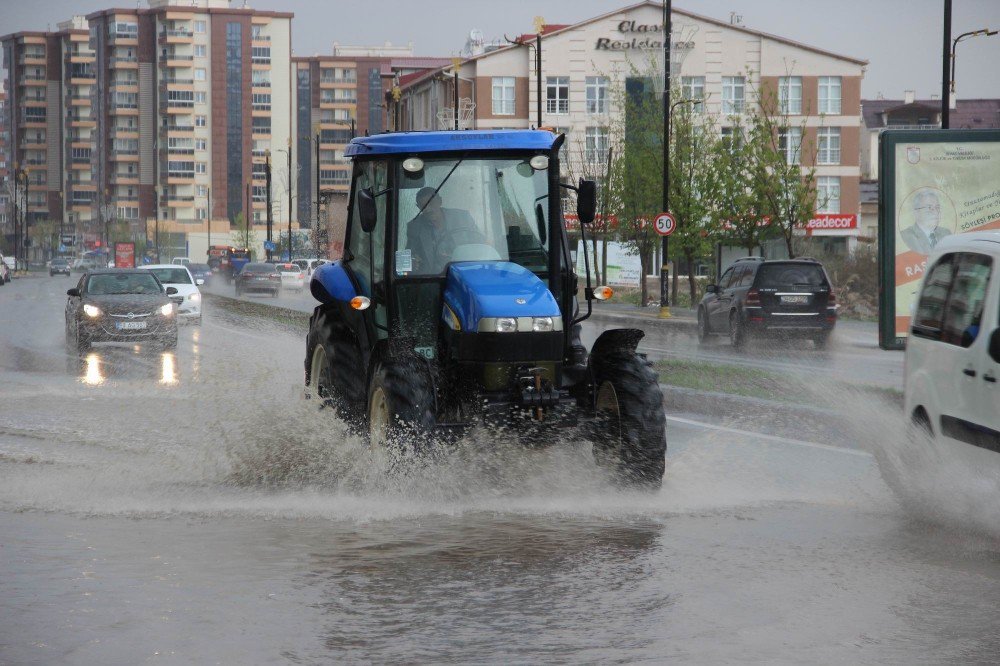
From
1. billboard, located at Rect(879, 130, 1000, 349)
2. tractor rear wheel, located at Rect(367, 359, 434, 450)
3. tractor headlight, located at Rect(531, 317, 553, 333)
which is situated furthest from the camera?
billboard, located at Rect(879, 130, 1000, 349)

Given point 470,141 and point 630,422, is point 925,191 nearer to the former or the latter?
point 470,141

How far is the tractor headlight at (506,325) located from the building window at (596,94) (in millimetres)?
77267

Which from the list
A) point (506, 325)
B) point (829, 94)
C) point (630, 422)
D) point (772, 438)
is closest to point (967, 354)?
point (630, 422)

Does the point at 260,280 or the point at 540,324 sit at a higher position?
the point at 540,324

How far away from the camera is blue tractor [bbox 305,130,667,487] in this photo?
948 centimetres

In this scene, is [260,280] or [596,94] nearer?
[260,280]

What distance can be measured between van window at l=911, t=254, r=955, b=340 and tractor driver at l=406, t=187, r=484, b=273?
2.99 meters

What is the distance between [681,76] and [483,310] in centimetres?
7845

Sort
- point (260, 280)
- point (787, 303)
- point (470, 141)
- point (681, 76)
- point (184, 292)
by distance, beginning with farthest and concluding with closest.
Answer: point (681, 76)
point (260, 280)
point (184, 292)
point (787, 303)
point (470, 141)

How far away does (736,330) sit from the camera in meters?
29.0

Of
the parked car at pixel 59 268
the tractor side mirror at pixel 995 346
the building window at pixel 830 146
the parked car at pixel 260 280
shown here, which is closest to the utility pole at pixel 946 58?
the tractor side mirror at pixel 995 346

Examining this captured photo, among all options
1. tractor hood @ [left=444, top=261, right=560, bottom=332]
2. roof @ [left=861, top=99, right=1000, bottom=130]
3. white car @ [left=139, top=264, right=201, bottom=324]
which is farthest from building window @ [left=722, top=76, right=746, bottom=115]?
tractor hood @ [left=444, top=261, right=560, bottom=332]

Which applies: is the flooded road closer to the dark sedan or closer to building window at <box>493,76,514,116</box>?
the dark sedan

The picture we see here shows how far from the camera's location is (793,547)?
775 centimetres
